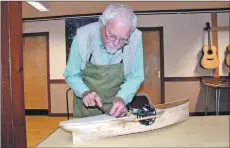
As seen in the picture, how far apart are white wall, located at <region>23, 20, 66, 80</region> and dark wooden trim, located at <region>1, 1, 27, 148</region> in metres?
4.37

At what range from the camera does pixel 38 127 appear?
4.87 m

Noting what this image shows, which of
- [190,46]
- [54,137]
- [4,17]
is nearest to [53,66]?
[190,46]

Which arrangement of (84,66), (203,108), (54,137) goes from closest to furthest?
1. (54,137)
2. (84,66)
3. (203,108)

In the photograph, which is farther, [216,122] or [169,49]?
[169,49]

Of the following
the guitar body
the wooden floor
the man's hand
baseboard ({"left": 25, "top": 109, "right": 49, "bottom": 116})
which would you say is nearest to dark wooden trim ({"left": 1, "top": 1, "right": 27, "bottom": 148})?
the man's hand

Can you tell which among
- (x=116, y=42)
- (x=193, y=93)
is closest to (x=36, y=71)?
(x=193, y=93)

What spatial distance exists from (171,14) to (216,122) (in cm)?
459

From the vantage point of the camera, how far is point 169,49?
569cm

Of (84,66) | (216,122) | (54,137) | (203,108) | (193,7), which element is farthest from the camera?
(203,108)

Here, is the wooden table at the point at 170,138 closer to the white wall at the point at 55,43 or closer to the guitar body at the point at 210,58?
the guitar body at the point at 210,58

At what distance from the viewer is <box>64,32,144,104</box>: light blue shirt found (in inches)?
55.8

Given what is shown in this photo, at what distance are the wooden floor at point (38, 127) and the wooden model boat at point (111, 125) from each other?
8.96 feet

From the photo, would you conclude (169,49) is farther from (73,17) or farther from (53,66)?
(53,66)

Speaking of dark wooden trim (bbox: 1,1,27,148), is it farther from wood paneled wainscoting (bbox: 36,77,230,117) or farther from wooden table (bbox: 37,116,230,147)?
wood paneled wainscoting (bbox: 36,77,230,117)
